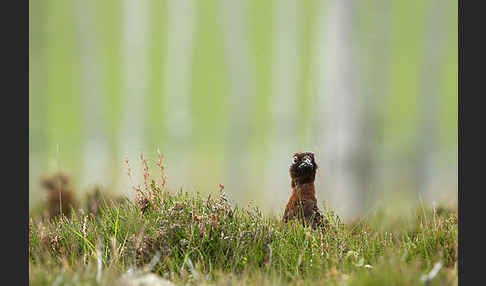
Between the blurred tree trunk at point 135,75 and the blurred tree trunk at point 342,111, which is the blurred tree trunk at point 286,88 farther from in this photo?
the blurred tree trunk at point 342,111

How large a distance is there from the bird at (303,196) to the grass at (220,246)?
11cm

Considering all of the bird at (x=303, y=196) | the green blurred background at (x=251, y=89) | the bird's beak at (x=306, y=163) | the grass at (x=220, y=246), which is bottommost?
the grass at (x=220, y=246)

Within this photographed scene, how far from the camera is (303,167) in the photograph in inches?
156

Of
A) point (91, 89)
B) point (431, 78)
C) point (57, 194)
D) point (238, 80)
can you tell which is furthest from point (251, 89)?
point (57, 194)

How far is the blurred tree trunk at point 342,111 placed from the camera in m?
9.77

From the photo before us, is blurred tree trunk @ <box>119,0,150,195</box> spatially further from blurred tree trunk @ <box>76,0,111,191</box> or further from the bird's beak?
the bird's beak

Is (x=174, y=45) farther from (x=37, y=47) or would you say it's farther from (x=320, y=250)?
(x=320, y=250)

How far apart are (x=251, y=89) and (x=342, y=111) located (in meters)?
12.2

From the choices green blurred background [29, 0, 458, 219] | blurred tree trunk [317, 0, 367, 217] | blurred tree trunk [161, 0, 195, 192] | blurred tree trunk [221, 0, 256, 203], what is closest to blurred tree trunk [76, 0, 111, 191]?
green blurred background [29, 0, 458, 219]

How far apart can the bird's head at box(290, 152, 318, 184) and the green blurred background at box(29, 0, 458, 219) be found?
553 cm

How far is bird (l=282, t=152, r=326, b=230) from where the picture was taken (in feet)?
13.1

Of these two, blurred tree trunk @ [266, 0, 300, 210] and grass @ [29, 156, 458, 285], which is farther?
blurred tree trunk @ [266, 0, 300, 210]

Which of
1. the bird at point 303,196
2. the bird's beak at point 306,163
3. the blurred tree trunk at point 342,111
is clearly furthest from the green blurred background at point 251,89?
the bird's beak at point 306,163

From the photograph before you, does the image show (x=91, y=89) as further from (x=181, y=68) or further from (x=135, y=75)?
(x=181, y=68)
